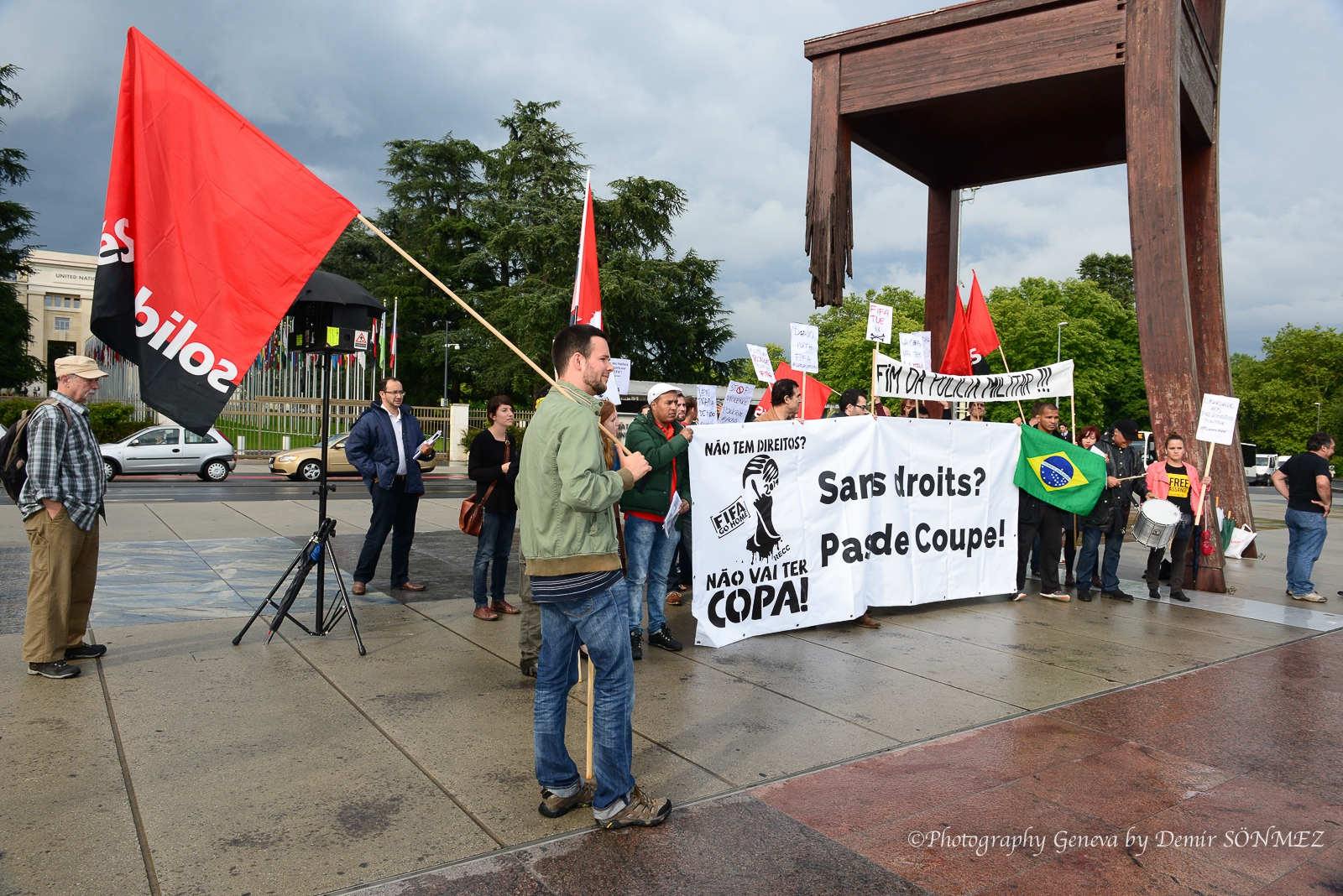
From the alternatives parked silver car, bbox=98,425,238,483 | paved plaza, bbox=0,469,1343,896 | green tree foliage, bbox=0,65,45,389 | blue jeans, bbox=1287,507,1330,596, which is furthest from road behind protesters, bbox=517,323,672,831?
green tree foliage, bbox=0,65,45,389

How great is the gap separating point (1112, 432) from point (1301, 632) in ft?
8.92

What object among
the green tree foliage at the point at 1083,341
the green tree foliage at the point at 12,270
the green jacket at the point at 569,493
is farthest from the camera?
the green tree foliage at the point at 1083,341

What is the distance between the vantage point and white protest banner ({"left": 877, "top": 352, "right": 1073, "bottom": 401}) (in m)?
9.31

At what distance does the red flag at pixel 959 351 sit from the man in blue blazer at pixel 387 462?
7199 mm

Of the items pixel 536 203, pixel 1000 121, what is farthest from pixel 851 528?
pixel 536 203

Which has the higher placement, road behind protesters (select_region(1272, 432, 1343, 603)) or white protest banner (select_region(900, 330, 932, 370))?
white protest banner (select_region(900, 330, 932, 370))

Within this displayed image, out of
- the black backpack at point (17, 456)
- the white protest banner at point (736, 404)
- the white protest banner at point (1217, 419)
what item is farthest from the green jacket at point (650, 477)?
the white protest banner at point (1217, 419)

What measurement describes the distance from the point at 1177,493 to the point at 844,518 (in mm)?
3994

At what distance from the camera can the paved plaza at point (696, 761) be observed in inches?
125

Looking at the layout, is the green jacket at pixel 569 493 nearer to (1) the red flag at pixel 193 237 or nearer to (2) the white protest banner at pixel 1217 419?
(1) the red flag at pixel 193 237

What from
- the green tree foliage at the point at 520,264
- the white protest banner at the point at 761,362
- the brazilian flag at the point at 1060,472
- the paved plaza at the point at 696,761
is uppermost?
the green tree foliage at the point at 520,264

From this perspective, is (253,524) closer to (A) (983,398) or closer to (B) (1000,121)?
(A) (983,398)

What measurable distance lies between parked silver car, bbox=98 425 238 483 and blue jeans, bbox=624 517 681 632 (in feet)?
65.5

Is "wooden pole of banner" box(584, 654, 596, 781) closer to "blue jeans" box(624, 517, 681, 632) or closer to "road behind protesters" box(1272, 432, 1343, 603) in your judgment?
"blue jeans" box(624, 517, 681, 632)
